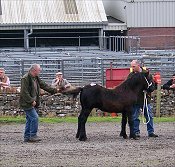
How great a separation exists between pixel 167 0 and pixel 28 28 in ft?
30.9

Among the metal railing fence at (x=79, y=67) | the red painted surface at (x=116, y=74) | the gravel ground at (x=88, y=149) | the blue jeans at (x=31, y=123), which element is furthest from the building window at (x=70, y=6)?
the blue jeans at (x=31, y=123)

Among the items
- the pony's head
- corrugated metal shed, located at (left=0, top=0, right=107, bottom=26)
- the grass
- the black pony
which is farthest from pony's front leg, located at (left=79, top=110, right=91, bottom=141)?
corrugated metal shed, located at (left=0, top=0, right=107, bottom=26)

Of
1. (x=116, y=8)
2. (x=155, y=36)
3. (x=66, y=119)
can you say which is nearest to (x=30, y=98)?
(x=66, y=119)

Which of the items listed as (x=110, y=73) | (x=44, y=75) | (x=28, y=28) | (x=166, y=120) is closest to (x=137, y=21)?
(x=28, y=28)

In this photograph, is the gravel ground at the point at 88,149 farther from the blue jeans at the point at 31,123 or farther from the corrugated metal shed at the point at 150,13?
the corrugated metal shed at the point at 150,13

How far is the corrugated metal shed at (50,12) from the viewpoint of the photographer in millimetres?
49969

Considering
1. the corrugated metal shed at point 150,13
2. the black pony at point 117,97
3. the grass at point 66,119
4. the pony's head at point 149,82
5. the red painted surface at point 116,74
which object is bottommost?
the grass at point 66,119

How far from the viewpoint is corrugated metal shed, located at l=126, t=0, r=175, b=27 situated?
52.3m

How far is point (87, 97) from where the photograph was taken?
1911 cm

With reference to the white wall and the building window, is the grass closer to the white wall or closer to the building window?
the building window

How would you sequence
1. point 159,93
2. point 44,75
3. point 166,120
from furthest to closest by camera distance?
point 44,75
point 159,93
point 166,120

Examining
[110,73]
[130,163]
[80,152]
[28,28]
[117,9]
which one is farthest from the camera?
[117,9]

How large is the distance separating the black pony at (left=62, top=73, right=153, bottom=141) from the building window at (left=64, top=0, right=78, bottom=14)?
3208 centimetres

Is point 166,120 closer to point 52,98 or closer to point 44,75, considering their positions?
point 52,98
